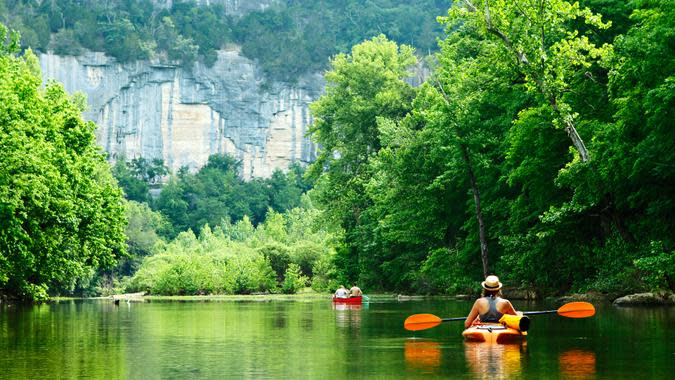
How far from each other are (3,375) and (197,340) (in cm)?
667

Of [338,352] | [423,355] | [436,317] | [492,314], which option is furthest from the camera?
[436,317]

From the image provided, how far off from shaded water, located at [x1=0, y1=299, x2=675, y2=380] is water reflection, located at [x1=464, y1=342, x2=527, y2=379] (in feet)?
0.04

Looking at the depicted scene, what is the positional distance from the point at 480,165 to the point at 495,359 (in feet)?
85.8

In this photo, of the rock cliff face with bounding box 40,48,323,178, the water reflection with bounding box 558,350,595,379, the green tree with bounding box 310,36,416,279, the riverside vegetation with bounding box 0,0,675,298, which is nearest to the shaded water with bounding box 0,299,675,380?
the water reflection with bounding box 558,350,595,379

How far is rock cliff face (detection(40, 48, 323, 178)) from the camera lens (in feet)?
487

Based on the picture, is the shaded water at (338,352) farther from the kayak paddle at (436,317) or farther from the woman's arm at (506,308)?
the woman's arm at (506,308)

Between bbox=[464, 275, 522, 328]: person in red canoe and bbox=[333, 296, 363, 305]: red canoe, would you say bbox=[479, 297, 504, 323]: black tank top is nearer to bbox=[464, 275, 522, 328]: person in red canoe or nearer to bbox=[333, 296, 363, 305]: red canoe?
bbox=[464, 275, 522, 328]: person in red canoe

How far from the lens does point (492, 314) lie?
1683 cm

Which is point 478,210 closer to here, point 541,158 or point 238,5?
point 541,158

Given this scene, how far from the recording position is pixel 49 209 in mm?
32562

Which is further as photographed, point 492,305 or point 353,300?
point 353,300

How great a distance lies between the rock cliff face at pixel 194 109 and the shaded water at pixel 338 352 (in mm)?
127160

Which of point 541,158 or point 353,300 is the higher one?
point 541,158

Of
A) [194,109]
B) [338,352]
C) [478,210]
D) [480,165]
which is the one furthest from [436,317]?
[194,109]
